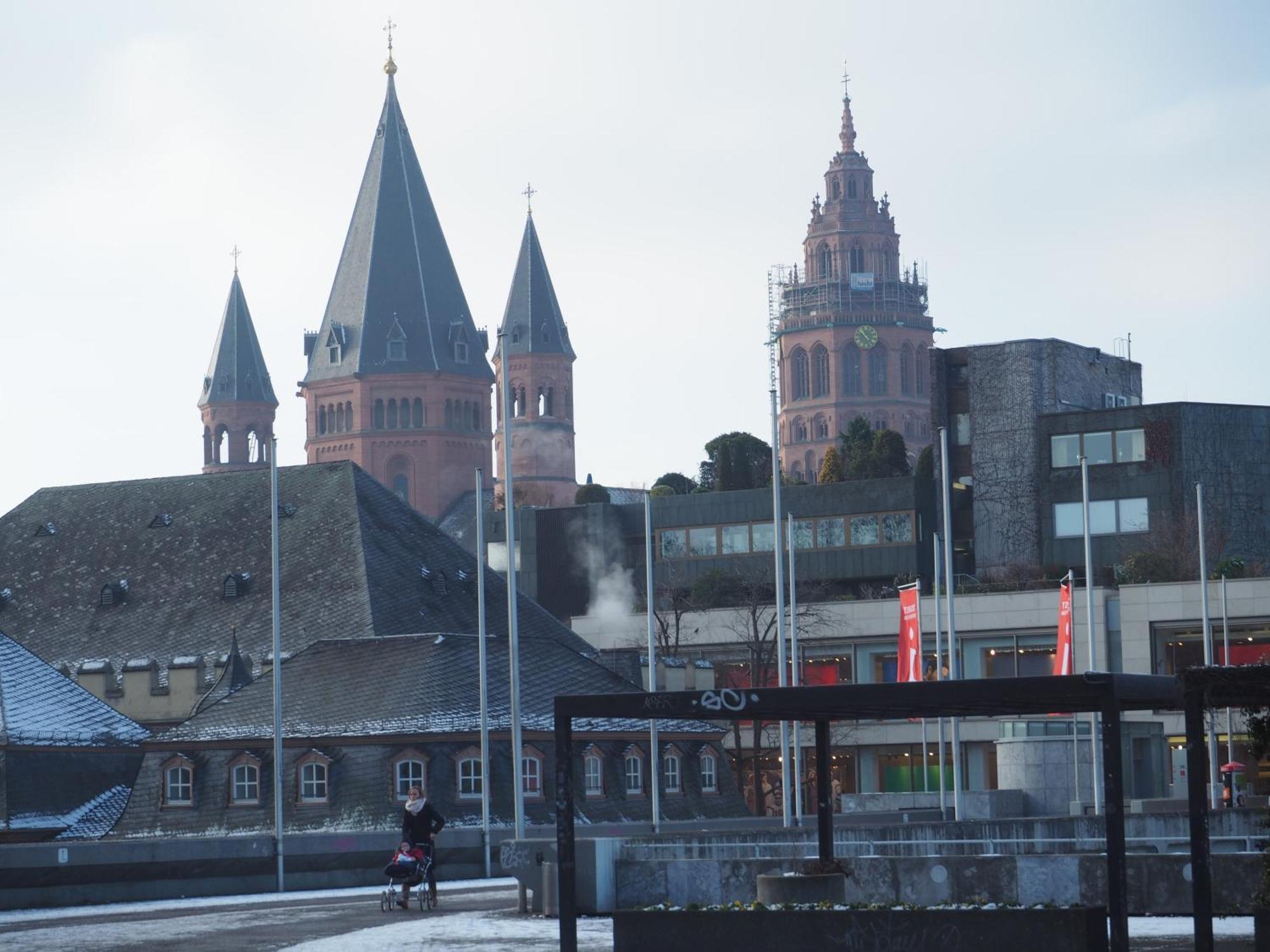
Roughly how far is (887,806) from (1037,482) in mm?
41455

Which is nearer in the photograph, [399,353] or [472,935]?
[472,935]

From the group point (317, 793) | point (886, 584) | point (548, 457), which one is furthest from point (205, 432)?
point (317, 793)

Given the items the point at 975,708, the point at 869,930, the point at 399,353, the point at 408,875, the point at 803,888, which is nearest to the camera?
the point at 869,930

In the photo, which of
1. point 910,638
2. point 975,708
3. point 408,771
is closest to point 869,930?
point 975,708

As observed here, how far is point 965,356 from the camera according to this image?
10506 centimetres

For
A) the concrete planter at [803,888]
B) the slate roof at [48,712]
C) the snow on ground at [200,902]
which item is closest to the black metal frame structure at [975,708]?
the concrete planter at [803,888]

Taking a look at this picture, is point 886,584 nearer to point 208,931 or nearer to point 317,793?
point 317,793

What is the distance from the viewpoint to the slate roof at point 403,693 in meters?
57.2

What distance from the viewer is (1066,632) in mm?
49531

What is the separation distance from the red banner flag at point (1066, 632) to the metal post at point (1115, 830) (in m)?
30.3

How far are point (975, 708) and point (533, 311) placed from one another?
6596 inches

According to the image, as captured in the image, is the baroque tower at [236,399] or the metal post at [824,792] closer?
the metal post at [824,792]

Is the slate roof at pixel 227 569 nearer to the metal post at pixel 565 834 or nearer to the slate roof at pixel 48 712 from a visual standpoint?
the slate roof at pixel 48 712

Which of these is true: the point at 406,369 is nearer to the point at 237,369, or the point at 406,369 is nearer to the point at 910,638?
the point at 237,369
